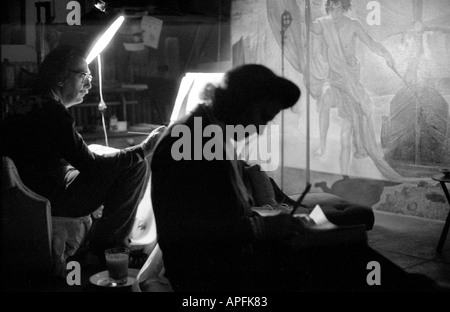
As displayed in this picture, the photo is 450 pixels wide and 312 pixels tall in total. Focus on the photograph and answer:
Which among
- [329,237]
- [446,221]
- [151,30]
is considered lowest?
[446,221]

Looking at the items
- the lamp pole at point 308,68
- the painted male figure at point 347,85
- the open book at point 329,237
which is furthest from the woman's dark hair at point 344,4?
the open book at point 329,237

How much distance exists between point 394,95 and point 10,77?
2989mm

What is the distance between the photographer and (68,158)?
313cm

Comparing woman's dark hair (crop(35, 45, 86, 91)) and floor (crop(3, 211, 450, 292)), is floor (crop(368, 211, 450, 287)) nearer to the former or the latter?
floor (crop(3, 211, 450, 292))

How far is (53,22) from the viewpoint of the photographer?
496 cm

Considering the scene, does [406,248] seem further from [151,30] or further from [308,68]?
[151,30]

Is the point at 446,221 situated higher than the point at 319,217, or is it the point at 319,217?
the point at 319,217

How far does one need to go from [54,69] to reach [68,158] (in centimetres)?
52

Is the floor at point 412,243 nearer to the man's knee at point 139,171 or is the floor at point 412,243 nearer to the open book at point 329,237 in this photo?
the open book at point 329,237

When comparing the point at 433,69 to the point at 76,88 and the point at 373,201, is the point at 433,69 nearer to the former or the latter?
the point at 373,201

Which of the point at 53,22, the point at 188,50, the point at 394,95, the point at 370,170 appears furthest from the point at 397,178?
the point at 53,22

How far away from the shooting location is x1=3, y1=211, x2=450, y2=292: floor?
3117mm

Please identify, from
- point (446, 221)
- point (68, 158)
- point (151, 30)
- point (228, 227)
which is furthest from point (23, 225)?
point (151, 30)

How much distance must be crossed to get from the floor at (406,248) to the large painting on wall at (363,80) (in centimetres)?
31
